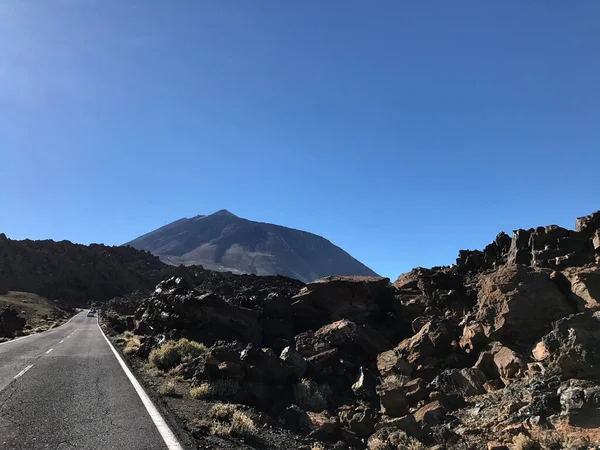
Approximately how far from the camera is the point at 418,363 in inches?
691

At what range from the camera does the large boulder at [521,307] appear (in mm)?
15227

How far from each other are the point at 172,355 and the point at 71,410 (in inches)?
307

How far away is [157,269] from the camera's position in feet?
487

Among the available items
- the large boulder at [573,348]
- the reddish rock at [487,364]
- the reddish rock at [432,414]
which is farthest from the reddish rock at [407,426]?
the large boulder at [573,348]

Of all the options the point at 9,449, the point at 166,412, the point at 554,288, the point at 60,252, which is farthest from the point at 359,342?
the point at 60,252

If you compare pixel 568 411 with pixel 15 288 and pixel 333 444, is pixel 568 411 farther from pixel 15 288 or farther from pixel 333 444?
pixel 15 288

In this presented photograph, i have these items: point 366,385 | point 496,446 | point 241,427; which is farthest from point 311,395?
point 241,427

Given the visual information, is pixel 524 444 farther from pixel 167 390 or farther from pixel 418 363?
pixel 167 390

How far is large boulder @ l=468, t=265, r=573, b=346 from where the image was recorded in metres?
15.2

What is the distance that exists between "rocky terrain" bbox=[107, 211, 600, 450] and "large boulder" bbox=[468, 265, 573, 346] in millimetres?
42

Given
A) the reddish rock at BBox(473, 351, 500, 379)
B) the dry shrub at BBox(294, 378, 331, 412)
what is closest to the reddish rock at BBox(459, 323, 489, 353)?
the reddish rock at BBox(473, 351, 500, 379)

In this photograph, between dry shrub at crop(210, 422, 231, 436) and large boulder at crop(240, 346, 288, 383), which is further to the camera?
large boulder at crop(240, 346, 288, 383)

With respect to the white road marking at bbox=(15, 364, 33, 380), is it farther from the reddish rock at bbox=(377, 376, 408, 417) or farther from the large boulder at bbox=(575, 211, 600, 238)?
the large boulder at bbox=(575, 211, 600, 238)

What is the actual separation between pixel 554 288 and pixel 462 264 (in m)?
11.5
